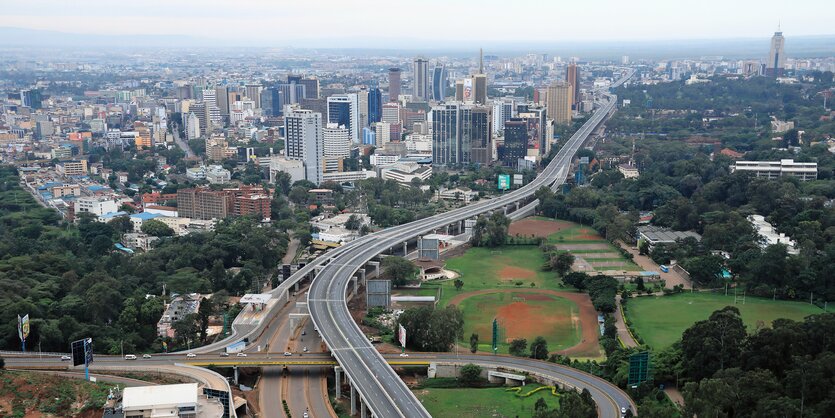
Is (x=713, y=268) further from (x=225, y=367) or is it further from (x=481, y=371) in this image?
(x=225, y=367)

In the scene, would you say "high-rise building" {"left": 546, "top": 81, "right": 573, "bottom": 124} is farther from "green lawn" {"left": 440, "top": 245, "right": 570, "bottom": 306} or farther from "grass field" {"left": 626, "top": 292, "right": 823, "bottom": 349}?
"grass field" {"left": 626, "top": 292, "right": 823, "bottom": 349}

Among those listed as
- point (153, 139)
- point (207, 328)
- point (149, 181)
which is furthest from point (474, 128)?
point (207, 328)

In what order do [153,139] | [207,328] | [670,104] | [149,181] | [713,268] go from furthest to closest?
1. [670,104]
2. [153,139]
3. [149,181]
4. [713,268]
5. [207,328]

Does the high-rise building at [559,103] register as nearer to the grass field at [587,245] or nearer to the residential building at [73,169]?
the grass field at [587,245]

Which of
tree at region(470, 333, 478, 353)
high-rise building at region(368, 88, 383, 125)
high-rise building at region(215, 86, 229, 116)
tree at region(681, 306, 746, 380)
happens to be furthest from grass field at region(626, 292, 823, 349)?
high-rise building at region(215, 86, 229, 116)

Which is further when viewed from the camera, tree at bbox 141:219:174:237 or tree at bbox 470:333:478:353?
tree at bbox 141:219:174:237

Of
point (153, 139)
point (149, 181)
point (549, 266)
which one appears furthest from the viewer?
point (153, 139)

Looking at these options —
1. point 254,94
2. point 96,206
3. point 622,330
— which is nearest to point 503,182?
point 96,206
